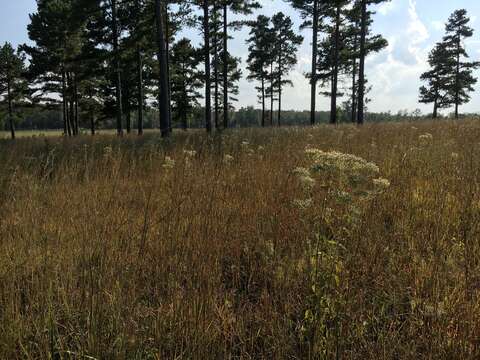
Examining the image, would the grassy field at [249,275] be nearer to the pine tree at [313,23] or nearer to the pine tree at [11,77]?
the pine tree at [313,23]

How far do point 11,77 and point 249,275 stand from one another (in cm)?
4668

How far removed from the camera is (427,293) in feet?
6.42

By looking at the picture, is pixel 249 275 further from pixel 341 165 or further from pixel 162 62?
pixel 162 62

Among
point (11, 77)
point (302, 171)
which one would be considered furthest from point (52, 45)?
point (302, 171)

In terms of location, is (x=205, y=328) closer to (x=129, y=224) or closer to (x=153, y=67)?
(x=129, y=224)

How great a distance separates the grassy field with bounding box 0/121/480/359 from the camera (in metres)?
1.63

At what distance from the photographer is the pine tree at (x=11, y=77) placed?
36.8 metres

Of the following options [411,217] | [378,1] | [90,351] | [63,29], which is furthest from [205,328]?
[63,29]

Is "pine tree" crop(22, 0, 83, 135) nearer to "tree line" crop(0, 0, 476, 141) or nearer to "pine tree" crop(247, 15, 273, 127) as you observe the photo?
"tree line" crop(0, 0, 476, 141)

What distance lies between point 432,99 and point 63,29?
4191cm

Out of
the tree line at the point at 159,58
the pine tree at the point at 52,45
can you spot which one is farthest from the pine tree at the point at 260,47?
the pine tree at the point at 52,45

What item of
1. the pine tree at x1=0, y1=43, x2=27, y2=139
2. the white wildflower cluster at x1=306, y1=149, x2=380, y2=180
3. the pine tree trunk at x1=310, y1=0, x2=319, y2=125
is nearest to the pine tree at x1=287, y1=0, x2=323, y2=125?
the pine tree trunk at x1=310, y1=0, x2=319, y2=125

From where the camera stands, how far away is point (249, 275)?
7.80 feet

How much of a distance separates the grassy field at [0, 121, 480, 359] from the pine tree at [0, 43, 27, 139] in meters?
42.6
